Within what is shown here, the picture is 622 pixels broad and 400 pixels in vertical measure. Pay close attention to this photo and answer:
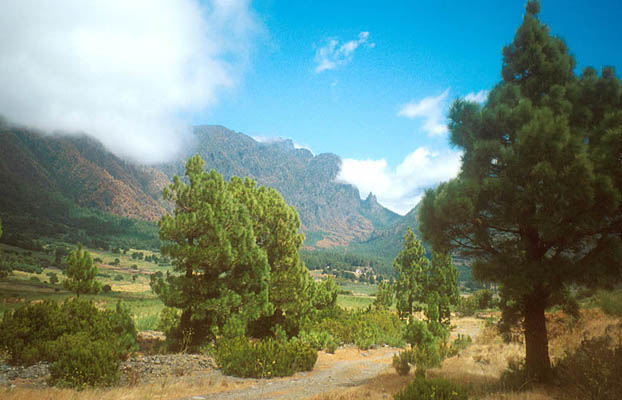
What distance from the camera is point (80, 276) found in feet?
60.3

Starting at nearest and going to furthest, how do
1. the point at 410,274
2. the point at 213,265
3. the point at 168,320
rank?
the point at 213,265 < the point at 168,320 < the point at 410,274

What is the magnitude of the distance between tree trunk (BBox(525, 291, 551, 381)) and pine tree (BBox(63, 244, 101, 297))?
2075 centimetres

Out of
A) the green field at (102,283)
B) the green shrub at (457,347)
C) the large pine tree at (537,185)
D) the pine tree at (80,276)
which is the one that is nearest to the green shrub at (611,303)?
the green shrub at (457,347)

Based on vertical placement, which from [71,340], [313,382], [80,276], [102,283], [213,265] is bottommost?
[102,283]

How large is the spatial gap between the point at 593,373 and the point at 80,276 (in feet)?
74.6

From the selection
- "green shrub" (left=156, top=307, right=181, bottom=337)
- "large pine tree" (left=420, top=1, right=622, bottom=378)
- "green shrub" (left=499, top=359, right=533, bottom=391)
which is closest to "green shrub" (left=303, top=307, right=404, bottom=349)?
"green shrub" (left=156, top=307, right=181, bottom=337)

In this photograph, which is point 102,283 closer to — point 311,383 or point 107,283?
point 107,283

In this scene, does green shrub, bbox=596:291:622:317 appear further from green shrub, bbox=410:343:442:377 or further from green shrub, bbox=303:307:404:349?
green shrub, bbox=303:307:404:349

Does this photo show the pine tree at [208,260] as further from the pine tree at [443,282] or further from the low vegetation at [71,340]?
the pine tree at [443,282]

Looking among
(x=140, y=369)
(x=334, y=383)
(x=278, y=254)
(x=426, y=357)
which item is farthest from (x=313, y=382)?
(x=278, y=254)

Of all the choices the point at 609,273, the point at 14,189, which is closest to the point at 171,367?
the point at 609,273

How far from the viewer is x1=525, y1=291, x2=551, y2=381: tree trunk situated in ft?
23.3

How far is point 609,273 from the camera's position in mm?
6449

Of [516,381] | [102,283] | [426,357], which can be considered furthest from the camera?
[102,283]
